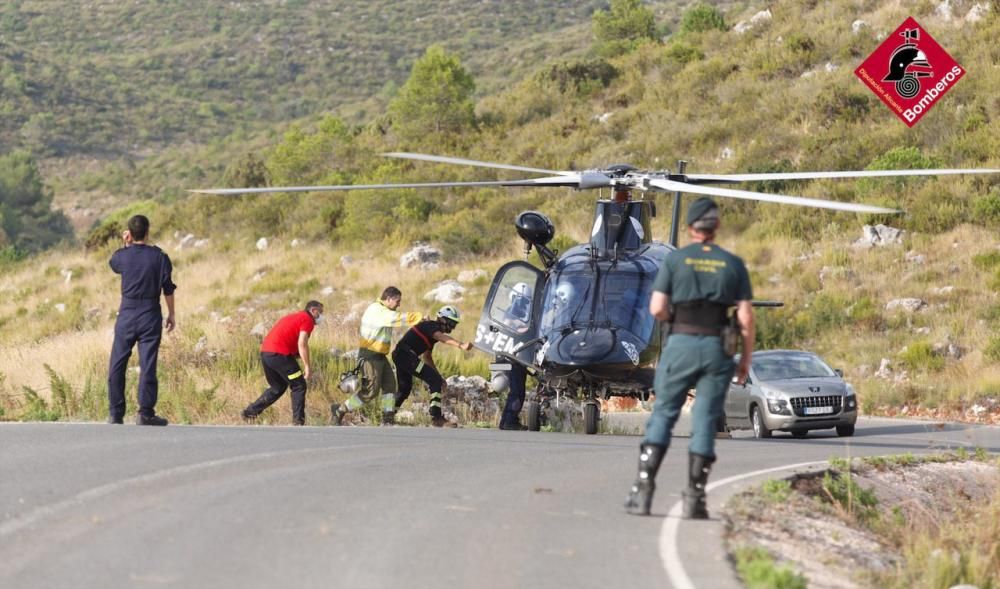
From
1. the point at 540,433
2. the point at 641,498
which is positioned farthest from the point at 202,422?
the point at 641,498

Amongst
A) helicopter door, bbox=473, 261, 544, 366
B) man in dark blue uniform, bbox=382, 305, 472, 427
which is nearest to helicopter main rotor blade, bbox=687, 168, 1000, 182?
helicopter door, bbox=473, 261, 544, 366

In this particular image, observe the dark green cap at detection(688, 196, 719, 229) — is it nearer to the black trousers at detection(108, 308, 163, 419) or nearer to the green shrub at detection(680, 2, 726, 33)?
the black trousers at detection(108, 308, 163, 419)

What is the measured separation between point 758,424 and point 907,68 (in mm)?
24777

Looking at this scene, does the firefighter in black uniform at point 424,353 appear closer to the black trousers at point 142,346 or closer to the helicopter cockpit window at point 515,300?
the helicopter cockpit window at point 515,300

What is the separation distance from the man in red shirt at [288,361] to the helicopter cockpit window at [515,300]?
2257mm

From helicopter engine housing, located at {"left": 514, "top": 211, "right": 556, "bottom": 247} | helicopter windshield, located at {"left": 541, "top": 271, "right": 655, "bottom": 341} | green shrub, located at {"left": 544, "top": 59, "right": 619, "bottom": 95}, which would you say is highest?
green shrub, located at {"left": 544, "top": 59, "right": 619, "bottom": 95}

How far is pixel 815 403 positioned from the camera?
20.5m

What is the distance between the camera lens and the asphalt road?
7.30 metres

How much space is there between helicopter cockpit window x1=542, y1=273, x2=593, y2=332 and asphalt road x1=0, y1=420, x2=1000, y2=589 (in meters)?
3.11

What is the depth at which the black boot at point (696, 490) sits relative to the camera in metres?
9.07

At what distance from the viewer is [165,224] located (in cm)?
5316

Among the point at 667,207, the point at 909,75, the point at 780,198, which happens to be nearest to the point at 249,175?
the point at 667,207

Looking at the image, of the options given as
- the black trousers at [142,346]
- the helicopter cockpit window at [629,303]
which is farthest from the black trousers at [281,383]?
the helicopter cockpit window at [629,303]

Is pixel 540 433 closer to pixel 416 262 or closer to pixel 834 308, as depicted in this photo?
pixel 834 308
